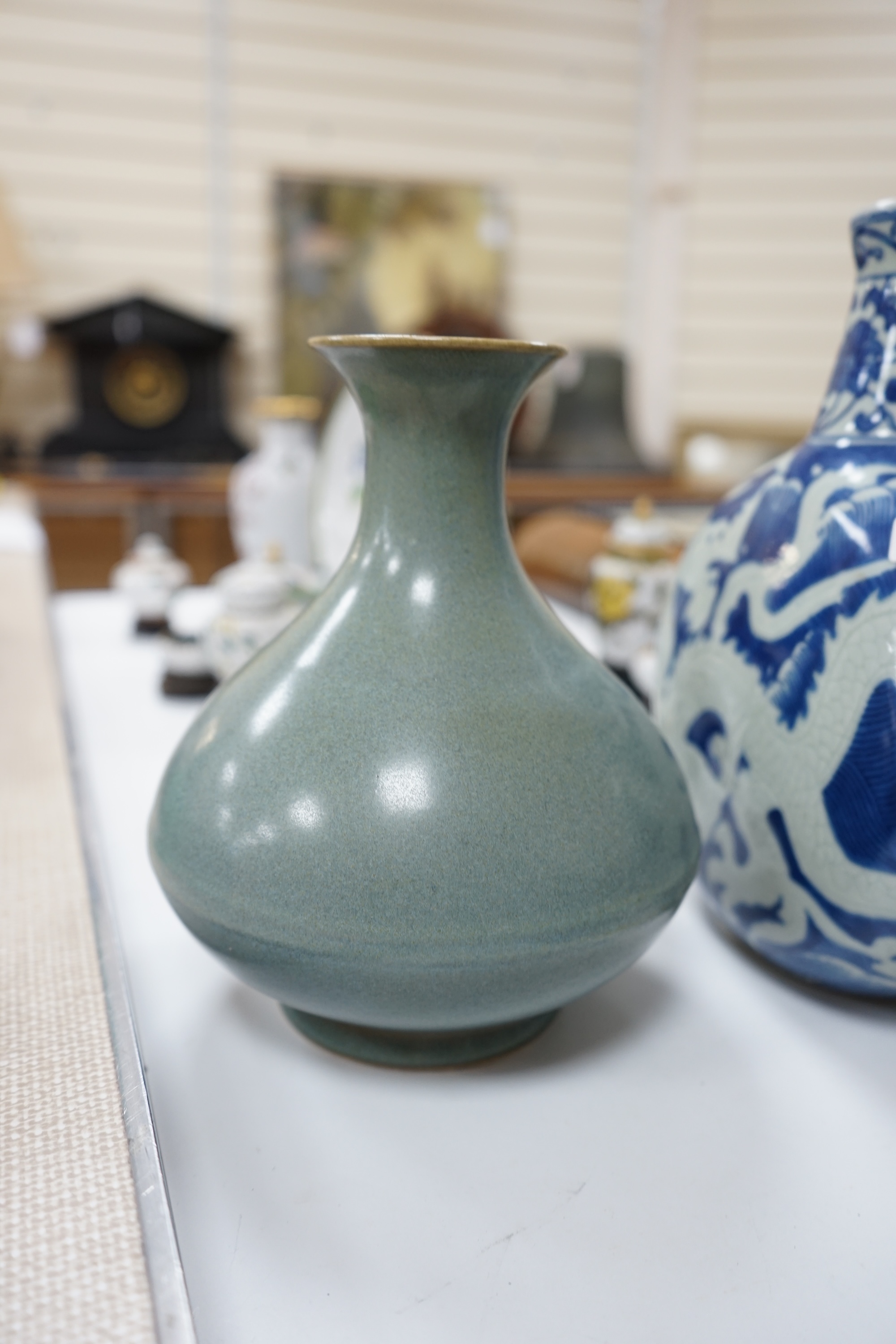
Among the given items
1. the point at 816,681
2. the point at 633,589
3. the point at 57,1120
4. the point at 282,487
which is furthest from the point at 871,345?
the point at 282,487

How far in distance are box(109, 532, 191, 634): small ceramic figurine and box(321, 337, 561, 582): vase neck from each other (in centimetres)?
80

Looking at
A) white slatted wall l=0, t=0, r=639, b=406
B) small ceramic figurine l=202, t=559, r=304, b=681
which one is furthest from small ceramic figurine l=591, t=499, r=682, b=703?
white slatted wall l=0, t=0, r=639, b=406

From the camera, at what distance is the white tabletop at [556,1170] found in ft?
1.01

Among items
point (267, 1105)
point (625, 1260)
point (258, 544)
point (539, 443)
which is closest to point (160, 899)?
point (267, 1105)

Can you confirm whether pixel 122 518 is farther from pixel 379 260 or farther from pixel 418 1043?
pixel 418 1043

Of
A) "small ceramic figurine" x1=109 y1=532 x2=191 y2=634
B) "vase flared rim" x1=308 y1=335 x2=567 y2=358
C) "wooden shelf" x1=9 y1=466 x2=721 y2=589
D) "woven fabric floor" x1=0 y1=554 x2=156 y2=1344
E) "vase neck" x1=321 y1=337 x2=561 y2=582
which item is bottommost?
"wooden shelf" x1=9 y1=466 x2=721 y2=589

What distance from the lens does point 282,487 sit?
1.20 m

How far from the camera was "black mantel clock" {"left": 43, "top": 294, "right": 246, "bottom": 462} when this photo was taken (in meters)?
3.06

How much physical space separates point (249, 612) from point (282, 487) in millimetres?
361

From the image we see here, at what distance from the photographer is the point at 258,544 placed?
1.22 meters

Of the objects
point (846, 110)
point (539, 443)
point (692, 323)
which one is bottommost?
point (539, 443)

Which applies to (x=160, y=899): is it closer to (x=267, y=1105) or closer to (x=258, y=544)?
(x=267, y=1105)

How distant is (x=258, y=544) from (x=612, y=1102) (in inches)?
36.3

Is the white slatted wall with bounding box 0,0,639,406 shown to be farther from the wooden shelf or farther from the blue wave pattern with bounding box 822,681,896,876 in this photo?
the blue wave pattern with bounding box 822,681,896,876
